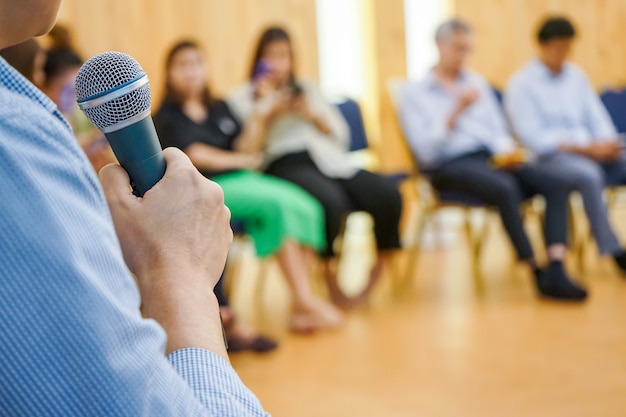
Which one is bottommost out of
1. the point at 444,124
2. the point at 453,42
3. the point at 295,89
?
the point at 444,124

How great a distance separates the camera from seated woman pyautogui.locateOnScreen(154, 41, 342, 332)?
3.21 meters

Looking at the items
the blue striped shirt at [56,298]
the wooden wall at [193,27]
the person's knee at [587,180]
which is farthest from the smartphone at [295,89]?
the blue striped shirt at [56,298]

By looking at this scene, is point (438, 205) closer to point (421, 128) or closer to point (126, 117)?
point (421, 128)

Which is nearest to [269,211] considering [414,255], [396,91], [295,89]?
[295,89]

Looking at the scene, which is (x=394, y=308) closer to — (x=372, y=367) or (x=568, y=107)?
(x=372, y=367)

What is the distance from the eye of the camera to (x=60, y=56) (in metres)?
2.91

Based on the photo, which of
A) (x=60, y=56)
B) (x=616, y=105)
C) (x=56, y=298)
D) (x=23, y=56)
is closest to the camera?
(x=56, y=298)

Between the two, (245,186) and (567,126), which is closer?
(245,186)

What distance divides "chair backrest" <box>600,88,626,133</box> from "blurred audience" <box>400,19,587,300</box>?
883 mm

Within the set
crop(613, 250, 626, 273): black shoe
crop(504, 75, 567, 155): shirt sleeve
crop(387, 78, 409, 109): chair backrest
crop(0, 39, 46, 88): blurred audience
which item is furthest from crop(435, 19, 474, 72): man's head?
crop(0, 39, 46, 88): blurred audience

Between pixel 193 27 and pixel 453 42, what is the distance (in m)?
1.85

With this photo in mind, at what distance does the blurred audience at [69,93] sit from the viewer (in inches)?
109

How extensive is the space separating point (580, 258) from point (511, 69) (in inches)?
92.2

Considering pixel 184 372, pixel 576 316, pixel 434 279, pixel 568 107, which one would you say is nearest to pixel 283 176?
pixel 434 279
